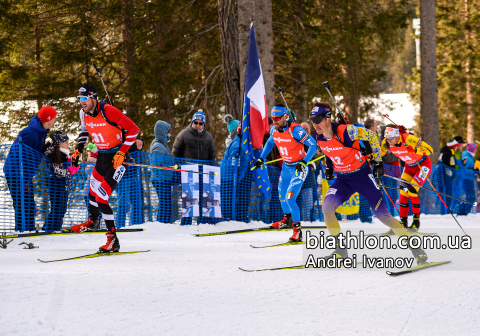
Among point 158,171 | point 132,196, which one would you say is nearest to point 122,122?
point 132,196

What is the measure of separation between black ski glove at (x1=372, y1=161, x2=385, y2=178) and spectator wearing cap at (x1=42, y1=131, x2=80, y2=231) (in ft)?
15.3

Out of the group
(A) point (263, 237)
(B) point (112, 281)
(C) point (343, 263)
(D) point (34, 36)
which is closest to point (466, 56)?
(D) point (34, 36)

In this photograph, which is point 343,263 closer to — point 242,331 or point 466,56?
point 242,331

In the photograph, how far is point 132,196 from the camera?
30.4ft

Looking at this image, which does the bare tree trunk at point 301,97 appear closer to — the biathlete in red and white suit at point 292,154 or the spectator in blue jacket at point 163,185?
the spectator in blue jacket at point 163,185

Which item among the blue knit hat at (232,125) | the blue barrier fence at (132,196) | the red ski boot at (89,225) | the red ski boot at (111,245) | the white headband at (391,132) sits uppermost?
the blue knit hat at (232,125)

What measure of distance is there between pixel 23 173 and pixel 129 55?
32.8 ft

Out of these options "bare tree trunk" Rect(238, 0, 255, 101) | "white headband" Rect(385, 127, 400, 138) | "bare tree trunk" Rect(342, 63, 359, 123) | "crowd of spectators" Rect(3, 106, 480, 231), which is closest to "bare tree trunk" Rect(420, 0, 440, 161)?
"bare tree trunk" Rect(342, 63, 359, 123)

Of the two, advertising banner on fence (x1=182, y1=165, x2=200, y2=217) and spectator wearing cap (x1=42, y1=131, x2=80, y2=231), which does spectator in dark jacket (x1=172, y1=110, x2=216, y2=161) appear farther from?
spectator wearing cap (x1=42, y1=131, x2=80, y2=231)

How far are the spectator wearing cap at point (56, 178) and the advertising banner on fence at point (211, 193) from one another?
98.1 inches

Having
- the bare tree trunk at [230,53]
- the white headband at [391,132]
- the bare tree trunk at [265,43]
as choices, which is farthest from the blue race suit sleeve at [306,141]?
the bare tree trunk at [230,53]

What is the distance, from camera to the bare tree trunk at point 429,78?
16672mm

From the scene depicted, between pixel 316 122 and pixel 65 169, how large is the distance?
4.42 m

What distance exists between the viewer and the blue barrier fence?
7.79 m
